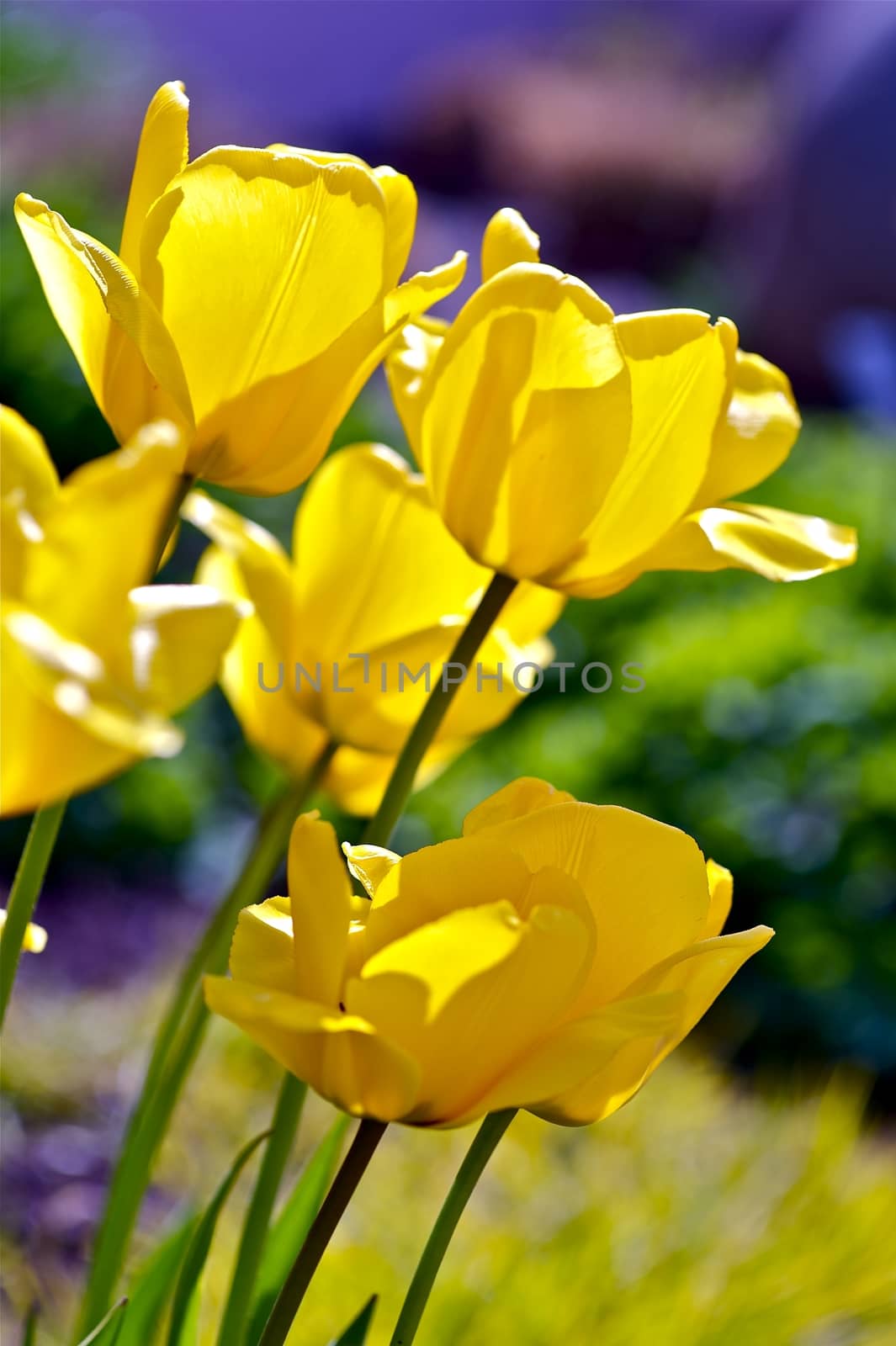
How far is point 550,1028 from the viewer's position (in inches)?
9.7

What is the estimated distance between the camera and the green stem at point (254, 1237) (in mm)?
331

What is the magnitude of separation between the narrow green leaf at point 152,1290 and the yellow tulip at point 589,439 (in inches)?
7.8

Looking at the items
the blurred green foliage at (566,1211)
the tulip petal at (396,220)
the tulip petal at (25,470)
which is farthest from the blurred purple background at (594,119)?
the tulip petal at (25,470)

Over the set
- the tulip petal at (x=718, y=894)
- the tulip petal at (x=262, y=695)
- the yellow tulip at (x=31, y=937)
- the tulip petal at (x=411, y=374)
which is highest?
the tulip petal at (x=411, y=374)

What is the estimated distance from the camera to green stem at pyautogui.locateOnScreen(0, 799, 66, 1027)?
Answer: 0.85 ft

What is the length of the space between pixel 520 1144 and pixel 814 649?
900mm

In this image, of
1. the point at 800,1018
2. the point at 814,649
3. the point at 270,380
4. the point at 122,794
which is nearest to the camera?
the point at 270,380

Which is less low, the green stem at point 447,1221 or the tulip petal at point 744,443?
the tulip petal at point 744,443

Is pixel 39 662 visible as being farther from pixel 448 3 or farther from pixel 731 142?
pixel 448 3

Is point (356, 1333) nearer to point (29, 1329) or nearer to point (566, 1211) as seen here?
point (29, 1329)

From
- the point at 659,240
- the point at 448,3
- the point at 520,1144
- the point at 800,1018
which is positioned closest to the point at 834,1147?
the point at 520,1144

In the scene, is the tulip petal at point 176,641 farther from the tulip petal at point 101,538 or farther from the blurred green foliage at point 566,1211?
the blurred green foliage at point 566,1211

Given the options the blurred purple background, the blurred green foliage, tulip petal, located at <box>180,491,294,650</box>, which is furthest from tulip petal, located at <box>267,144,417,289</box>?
the blurred purple background

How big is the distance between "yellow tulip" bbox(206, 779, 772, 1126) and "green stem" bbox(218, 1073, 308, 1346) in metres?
0.09
